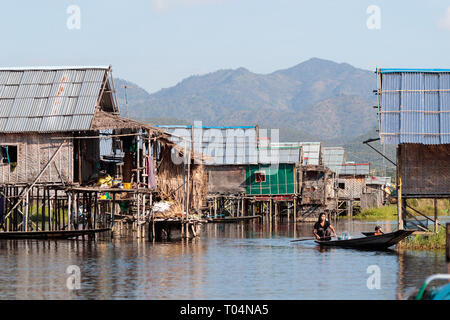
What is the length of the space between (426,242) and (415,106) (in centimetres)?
464

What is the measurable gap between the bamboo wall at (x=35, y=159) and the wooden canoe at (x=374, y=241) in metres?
10.9

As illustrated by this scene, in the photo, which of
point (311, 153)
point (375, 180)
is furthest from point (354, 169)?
point (311, 153)

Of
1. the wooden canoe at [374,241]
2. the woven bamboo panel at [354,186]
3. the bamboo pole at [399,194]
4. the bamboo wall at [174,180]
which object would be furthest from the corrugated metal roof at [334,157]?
the bamboo pole at [399,194]

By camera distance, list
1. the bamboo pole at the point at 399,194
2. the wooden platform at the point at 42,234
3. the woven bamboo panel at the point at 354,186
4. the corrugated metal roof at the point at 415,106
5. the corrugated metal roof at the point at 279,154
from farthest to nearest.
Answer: the woven bamboo panel at the point at 354,186
the corrugated metal roof at the point at 279,154
the wooden platform at the point at 42,234
the bamboo pole at the point at 399,194
the corrugated metal roof at the point at 415,106

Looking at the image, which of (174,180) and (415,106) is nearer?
A: (415,106)

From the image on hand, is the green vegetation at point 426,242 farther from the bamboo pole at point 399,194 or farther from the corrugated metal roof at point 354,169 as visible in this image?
the corrugated metal roof at point 354,169

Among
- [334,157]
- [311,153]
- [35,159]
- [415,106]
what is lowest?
[334,157]

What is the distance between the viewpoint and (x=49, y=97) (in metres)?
33.1

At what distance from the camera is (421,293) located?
12.6 metres

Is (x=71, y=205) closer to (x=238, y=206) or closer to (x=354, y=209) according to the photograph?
(x=238, y=206)

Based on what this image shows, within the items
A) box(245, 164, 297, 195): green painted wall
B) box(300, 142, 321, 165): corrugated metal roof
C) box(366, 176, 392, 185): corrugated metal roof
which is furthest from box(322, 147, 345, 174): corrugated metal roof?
box(245, 164, 297, 195): green painted wall

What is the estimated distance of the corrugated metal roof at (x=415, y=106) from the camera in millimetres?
26141

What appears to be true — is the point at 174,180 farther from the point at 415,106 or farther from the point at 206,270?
the point at 206,270
